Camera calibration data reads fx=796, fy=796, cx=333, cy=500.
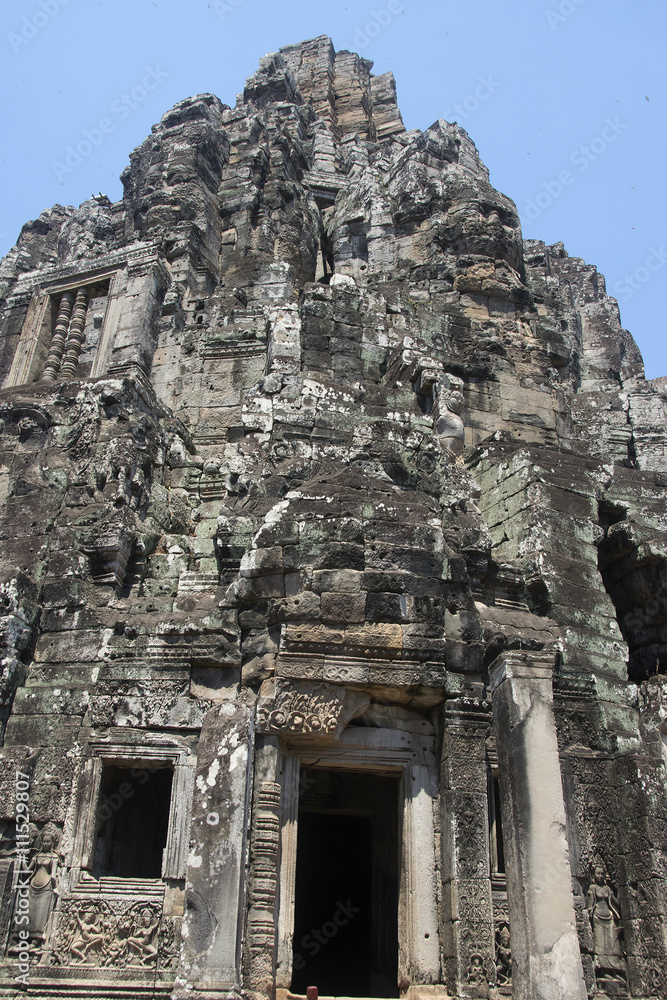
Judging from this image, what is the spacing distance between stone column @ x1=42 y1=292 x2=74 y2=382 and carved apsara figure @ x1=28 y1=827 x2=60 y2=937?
9239 mm

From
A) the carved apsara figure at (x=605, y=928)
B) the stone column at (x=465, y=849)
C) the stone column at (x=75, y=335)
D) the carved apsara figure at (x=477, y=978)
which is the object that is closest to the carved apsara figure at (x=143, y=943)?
the stone column at (x=465, y=849)

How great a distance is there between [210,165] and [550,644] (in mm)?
18726

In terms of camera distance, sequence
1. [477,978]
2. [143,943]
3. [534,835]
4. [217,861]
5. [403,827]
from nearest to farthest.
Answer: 1. [534,835]
2. [217,861]
3. [477,978]
4. [143,943]
5. [403,827]

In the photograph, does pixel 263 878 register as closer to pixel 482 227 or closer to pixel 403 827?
pixel 403 827

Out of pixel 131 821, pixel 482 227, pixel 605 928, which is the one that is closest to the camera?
pixel 605 928

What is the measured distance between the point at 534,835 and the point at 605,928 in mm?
2851

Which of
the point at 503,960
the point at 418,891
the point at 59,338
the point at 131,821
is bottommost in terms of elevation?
the point at 503,960

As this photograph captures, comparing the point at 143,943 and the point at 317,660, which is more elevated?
the point at 317,660

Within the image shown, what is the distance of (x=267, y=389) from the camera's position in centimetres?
1148

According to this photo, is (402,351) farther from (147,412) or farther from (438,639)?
(438,639)

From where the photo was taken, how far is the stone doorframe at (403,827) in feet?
24.1

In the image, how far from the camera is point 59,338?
50.6 feet

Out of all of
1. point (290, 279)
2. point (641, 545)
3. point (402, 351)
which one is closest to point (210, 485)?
point (402, 351)

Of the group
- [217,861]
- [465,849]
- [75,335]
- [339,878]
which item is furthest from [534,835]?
[75,335]
